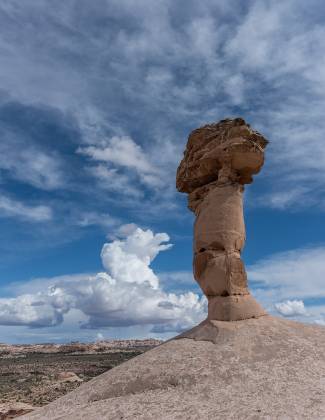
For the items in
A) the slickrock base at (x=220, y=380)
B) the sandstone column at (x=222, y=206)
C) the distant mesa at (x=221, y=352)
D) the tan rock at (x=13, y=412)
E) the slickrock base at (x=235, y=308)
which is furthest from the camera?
the tan rock at (x=13, y=412)

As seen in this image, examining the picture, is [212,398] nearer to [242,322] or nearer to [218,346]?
[218,346]

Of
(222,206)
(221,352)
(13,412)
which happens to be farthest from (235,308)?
(13,412)

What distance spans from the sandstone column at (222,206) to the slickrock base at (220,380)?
0.83 metres

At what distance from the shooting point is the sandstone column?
12633mm

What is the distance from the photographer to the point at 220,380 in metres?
9.69

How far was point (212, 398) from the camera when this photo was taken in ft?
29.9

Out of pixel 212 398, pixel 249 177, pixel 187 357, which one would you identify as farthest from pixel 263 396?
pixel 249 177

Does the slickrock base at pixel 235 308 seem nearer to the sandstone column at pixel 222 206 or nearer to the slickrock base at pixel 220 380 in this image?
the sandstone column at pixel 222 206

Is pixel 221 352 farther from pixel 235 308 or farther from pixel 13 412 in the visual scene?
pixel 13 412

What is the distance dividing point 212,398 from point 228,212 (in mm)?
5552

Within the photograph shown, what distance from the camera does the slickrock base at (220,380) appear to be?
28.4 feet

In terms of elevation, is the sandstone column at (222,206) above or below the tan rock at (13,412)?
above

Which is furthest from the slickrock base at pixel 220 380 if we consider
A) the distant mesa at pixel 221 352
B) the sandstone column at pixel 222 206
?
the sandstone column at pixel 222 206

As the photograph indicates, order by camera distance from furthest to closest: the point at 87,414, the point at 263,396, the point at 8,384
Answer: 1. the point at 8,384
2. the point at 87,414
3. the point at 263,396
